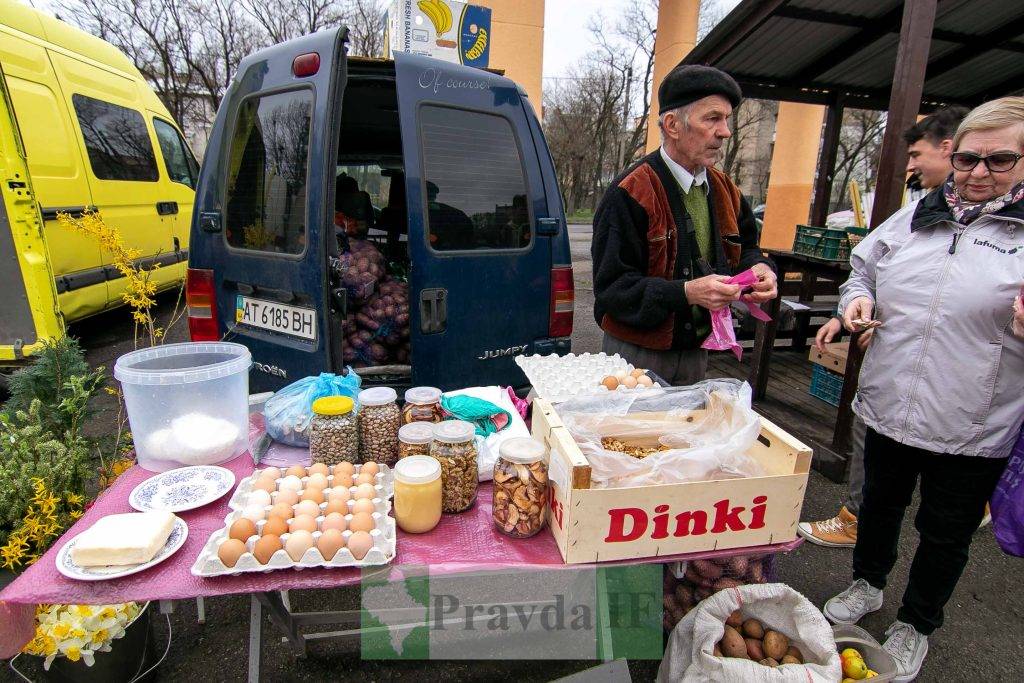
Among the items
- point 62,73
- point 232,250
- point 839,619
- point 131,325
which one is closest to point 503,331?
point 232,250

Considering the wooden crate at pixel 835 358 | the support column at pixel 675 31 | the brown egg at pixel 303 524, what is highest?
the support column at pixel 675 31

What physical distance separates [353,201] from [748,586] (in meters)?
3.64

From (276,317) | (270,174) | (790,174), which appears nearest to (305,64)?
(270,174)

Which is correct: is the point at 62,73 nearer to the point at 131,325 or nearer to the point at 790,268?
the point at 131,325

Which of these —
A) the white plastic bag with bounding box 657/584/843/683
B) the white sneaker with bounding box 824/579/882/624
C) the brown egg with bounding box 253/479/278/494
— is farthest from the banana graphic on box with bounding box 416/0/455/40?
the white sneaker with bounding box 824/579/882/624

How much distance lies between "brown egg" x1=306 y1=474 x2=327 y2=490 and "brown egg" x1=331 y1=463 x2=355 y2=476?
0.11ft

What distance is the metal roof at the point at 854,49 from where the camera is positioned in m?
4.08

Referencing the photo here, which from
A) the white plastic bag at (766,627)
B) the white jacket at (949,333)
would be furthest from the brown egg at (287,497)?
the white jacket at (949,333)

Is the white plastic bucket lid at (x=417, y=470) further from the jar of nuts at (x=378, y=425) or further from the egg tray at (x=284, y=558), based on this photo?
the jar of nuts at (x=378, y=425)

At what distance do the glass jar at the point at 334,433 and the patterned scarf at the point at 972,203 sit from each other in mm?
2016

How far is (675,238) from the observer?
2133mm

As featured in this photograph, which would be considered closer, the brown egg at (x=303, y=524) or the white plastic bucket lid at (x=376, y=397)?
the brown egg at (x=303, y=524)

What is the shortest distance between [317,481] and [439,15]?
3.86m

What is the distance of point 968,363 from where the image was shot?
1.75 metres
